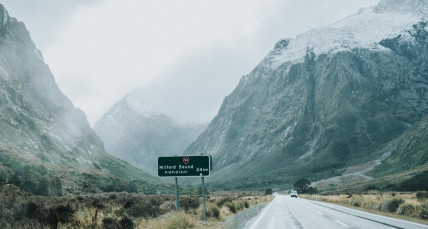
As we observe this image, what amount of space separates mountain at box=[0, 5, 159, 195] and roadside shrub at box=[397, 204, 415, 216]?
62453 mm

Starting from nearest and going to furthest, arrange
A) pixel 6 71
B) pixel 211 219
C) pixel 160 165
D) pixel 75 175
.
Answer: pixel 160 165
pixel 211 219
pixel 75 175
pixel 6 71

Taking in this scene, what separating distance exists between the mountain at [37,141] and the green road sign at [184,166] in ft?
185

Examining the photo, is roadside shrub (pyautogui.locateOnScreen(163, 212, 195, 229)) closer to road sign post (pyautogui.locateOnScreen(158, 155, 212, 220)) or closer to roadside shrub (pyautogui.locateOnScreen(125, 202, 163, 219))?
roadside shrub (pyautogui.locateOnScreen(125, 202, 163, 219))

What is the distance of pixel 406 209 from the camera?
24688mm

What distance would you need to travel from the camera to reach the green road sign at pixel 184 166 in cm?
2017

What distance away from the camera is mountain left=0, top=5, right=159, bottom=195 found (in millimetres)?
85062

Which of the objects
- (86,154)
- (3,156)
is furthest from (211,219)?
(86,154)

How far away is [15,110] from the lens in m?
144

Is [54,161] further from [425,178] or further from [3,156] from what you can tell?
[425,178]

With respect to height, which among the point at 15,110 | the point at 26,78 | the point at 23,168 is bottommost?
the point at 23,168

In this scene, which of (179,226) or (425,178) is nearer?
(179,226)

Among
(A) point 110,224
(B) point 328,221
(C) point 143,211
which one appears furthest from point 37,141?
(A) point 110,224

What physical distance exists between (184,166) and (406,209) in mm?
15608

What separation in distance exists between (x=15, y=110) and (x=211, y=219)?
143 metres
